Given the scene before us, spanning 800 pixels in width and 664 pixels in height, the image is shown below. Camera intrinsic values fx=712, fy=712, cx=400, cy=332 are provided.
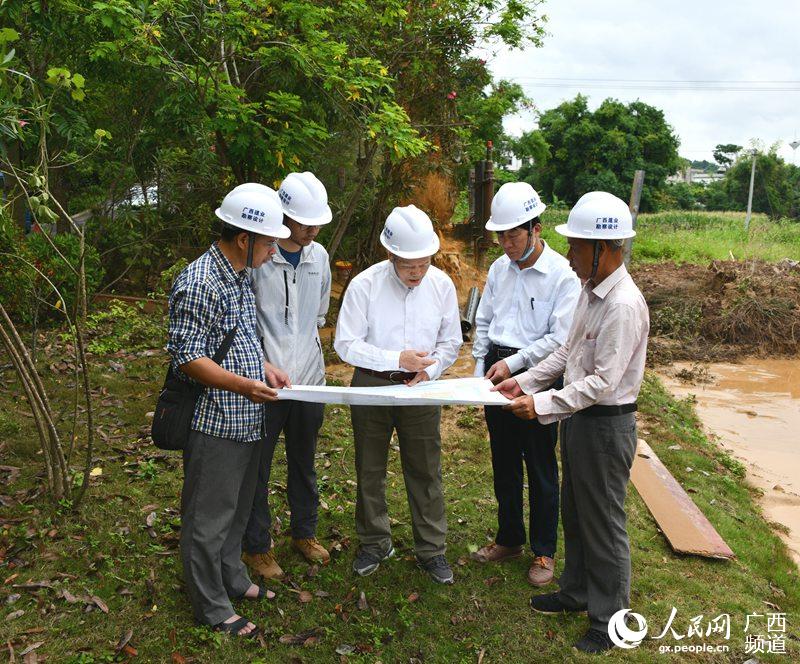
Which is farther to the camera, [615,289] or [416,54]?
[416,54]

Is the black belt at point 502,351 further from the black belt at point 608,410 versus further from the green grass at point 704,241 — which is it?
the green grass at point 704,241

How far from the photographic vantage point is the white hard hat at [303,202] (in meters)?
3.59

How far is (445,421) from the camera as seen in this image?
720 centimetres

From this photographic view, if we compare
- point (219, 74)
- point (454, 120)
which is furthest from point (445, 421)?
point (454, 120)

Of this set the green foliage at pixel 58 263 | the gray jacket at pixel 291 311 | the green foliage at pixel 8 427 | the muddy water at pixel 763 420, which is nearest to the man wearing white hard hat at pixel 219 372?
the gray jacket at pixel 291 311


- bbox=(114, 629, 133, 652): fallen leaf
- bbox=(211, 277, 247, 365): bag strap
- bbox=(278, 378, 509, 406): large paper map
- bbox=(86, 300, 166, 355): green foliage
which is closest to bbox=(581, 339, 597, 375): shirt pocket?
bbox=(278, 378, 509, 406): large paper map

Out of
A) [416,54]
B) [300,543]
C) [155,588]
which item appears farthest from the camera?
[416,54]

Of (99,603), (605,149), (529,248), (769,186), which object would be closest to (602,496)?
(529,248)

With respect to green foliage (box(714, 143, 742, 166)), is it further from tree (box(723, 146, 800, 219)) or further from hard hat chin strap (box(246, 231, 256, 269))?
hard hat chin strap (box(246, 231, 256, 269))

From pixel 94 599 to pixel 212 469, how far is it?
1121 millimetres

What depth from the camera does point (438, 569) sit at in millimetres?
4055

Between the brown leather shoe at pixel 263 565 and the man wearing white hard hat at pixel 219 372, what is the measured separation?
1.83ft

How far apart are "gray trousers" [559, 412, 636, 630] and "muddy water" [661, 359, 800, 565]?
8.62ft

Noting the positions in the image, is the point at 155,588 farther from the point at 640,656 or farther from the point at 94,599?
the point at 640,656
